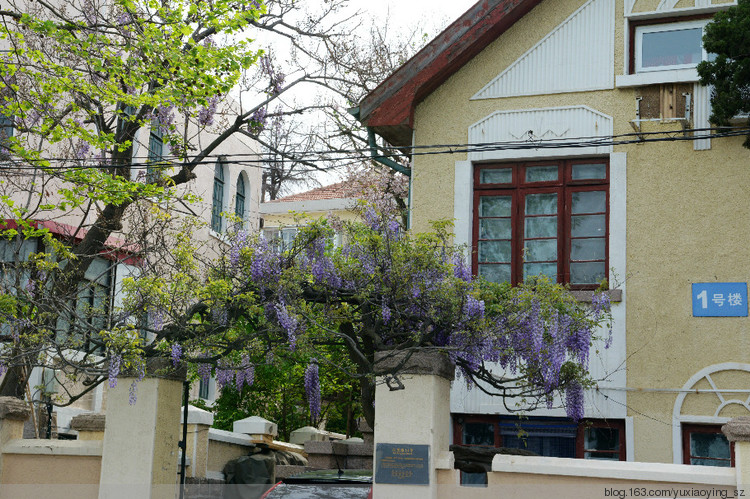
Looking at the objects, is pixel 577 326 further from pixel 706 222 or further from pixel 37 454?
pixel 37 454

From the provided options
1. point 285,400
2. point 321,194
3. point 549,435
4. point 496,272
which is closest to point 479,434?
point 549,435

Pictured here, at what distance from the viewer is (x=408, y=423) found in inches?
412

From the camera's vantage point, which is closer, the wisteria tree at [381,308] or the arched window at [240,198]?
the wisteria tree at [381,308]

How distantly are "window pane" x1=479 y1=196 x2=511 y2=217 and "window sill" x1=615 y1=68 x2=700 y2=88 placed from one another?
2.39 m

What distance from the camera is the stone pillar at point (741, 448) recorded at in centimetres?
900

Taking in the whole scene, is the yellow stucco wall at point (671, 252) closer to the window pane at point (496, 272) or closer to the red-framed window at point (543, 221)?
the red-framed window at point (543, 221)

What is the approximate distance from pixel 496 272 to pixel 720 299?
3.18 metres

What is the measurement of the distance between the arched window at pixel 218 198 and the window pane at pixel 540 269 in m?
14.4

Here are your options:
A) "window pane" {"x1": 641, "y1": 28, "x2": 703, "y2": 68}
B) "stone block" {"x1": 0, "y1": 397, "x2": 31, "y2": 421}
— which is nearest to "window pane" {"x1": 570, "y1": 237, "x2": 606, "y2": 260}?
"window pane" {"x1": 641, "y1": 28, "x2": 703, "y2": 68}

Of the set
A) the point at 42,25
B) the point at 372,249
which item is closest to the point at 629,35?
the point at 372,249

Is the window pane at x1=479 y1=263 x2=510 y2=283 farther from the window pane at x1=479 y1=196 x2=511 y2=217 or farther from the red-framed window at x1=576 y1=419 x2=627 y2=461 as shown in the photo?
the red-framed window at x1=576 y1=419 x2=627 y2=461

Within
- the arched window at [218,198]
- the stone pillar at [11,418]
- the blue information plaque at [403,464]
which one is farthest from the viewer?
the arched window at [218,198]

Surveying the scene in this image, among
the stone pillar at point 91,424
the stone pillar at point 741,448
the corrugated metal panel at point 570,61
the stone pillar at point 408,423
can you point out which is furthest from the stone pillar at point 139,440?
the corrugated metal panel at point 570,61

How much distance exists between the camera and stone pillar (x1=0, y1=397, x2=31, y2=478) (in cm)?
1173
